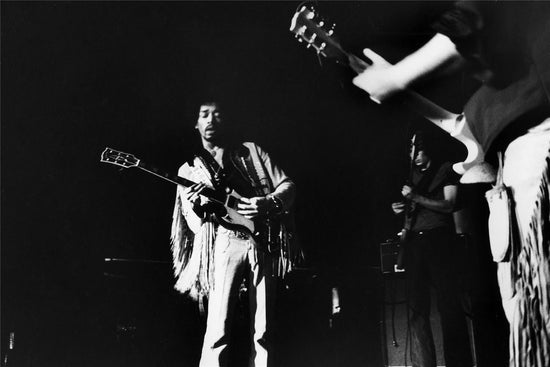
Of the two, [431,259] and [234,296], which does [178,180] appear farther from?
[431,259]

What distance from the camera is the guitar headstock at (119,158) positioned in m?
→ 1.80

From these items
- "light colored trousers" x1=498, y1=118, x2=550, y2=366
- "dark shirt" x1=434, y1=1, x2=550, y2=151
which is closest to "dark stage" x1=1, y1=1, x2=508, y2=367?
"dark shirt" x1=434, y1=1, x2=550, y2=151

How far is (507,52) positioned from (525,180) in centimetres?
38

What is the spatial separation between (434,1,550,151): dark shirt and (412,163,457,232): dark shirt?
0.59 ft

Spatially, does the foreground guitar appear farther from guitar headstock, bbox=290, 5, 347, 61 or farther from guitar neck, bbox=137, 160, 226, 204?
guitar headstock, bbox=290, 5, 347, 61

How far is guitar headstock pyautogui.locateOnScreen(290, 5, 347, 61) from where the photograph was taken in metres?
1.72

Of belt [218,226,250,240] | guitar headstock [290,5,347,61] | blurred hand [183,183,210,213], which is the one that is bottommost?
belt [218,226,250,240]

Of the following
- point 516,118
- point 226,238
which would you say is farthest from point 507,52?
point 226,238

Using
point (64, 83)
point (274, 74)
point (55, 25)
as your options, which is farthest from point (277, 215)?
point (55, 25)

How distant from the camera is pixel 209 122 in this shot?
1818 millimetres

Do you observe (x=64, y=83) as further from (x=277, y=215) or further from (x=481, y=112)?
(x=481, y=112)

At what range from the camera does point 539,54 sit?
153cm

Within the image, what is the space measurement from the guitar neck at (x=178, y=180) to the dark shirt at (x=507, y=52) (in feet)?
2.77

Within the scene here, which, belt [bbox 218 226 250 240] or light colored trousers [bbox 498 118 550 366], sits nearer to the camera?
light colored trousers [bbox 498 118 550 366]
